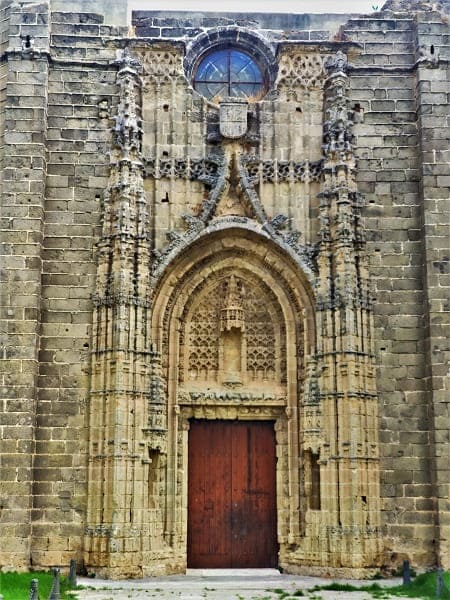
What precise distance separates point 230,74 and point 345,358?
19.8ft

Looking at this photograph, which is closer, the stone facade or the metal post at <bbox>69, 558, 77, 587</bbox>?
the metal post at <bbox>69, 558, 77, 587</bbox>

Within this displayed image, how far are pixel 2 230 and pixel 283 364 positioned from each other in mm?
5501

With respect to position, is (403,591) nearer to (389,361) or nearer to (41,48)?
(389,361)

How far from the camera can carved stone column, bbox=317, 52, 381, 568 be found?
46.7 feet

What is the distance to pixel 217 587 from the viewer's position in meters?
13.5

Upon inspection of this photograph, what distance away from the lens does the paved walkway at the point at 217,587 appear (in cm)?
1260

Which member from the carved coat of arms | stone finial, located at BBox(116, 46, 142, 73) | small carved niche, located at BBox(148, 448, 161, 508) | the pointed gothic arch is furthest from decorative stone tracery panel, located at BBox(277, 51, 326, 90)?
small carved niche, located at BBox(148, 448, 161, 508)

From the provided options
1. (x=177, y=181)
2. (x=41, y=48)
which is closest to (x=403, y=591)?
(x=177, y=181)

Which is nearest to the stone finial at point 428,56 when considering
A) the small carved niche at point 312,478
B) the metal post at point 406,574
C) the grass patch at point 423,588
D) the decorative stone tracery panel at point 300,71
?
the decorative stone tracery panel at point 300,71

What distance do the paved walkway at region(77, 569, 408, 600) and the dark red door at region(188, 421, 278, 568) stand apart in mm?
321

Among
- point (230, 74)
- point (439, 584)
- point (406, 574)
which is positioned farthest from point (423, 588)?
point (230, 74)

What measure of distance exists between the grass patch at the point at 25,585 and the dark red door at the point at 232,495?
2592mm

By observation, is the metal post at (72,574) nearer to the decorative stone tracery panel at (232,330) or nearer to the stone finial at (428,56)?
the decorative stone tracery panel at (232,330)

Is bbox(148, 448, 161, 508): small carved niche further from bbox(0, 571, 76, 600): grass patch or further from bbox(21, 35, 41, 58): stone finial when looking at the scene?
bbox(21, 35, 41, 58): stone finial
